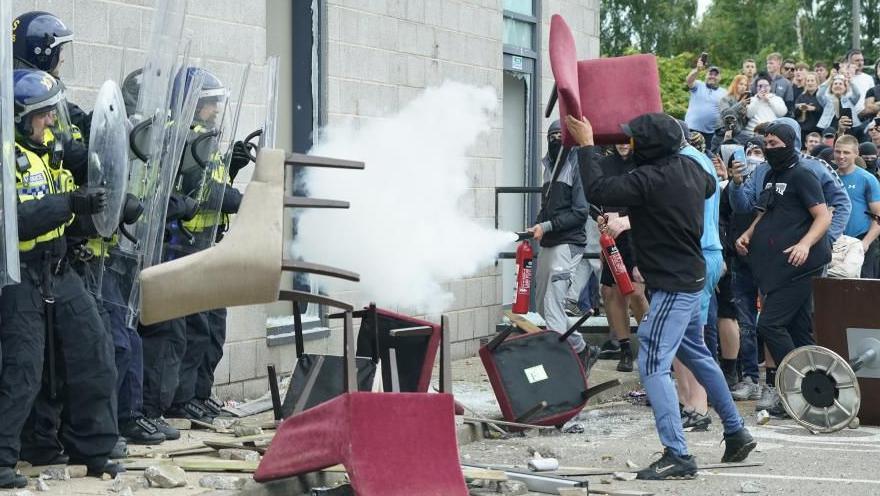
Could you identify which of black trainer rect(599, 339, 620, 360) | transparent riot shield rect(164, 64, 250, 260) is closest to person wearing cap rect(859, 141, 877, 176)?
black trainer rect(599, 339, 620, 360)

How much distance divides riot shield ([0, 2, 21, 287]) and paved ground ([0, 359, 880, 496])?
3.63ft

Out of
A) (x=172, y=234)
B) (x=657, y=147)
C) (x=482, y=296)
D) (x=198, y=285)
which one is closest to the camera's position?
(x=198, y=285)

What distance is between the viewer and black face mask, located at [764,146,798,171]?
1029cm

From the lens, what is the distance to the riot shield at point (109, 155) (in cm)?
711

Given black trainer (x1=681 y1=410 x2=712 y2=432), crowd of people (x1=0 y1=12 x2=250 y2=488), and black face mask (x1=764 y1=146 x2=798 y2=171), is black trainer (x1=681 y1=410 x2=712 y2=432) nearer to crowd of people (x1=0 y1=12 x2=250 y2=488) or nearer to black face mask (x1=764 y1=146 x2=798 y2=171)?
black face mask (x1=764 y1=146 x2=798 y2=171)

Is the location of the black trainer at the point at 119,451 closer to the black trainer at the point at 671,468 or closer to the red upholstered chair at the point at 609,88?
the black trainer at the point at 671,468

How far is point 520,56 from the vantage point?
1485cm

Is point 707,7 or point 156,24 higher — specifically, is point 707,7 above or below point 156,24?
above

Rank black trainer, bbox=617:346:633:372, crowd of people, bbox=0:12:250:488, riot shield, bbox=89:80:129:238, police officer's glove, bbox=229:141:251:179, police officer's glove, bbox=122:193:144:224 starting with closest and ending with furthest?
1. crowd of people, bbox=0:12:250:488
2. riot shield, bbox=89:80:129:238
3. police officer's glove, bbox=122:193:144:224
4. police officer's glove, bbox=229:141:251:179
5. black trainer, bbox=617:346:633:372

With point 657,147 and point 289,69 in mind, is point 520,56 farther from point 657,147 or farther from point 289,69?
point 657,147

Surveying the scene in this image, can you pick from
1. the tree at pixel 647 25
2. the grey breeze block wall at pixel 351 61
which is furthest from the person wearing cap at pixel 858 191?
the tree at pixel 647 25

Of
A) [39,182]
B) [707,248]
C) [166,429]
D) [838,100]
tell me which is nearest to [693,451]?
[707,248]

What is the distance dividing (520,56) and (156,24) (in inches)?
303

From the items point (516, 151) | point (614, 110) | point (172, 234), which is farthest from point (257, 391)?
point (516, 151)
